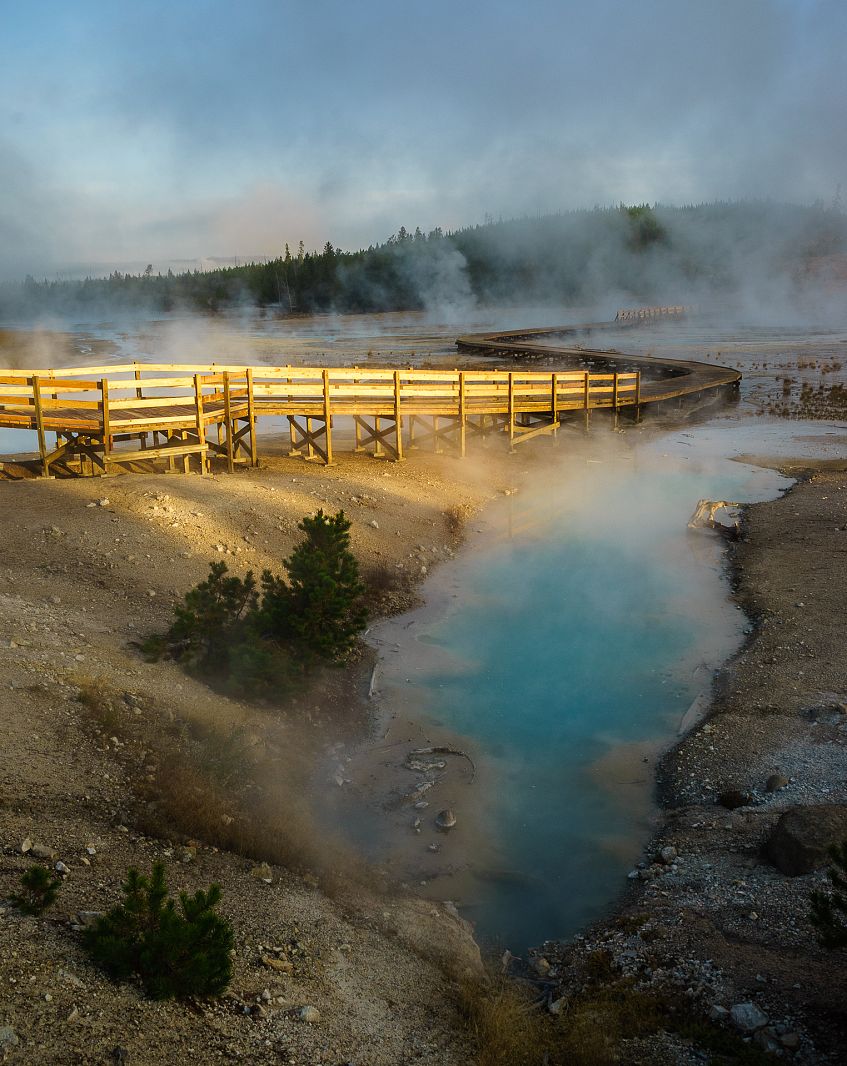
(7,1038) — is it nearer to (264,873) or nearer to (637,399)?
(264,873)

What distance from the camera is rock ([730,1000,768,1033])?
15.3 feet

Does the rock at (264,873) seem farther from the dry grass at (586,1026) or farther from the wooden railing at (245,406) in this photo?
the wooden railing at (245,406)

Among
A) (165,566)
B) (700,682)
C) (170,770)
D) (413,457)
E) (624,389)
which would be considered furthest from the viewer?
(624,389)

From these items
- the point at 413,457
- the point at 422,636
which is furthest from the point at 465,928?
the point at 413,457

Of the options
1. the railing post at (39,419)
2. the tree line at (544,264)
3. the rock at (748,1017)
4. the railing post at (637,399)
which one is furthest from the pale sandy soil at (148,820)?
the tree line at (544,264)

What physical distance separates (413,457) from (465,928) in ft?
44.6

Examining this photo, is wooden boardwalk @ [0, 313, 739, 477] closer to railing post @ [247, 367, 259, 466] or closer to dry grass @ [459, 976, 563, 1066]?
railing post @ [247, 367, 259, 466]

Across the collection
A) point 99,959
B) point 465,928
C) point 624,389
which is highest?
point 624,389

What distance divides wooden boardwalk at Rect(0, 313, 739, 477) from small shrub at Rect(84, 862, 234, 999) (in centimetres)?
1071

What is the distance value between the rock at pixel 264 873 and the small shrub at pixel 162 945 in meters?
1.35

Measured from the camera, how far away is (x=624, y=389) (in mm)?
25312

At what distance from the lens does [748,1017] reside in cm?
473

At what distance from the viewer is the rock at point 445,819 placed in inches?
282

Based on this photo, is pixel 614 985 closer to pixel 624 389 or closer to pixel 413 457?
pixel 413 457
